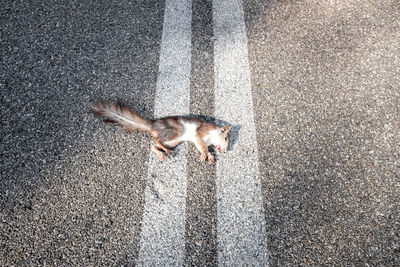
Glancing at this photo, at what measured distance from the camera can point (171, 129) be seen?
90.8 inches

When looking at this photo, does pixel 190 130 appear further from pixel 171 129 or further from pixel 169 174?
pixel 169 174

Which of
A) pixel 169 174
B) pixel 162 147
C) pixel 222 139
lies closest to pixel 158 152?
pixel 162 147

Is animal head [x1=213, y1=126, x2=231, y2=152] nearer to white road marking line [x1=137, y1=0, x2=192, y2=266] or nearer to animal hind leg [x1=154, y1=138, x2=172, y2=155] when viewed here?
white road marking line [x1=137, y1=0, x2=192, y2=266]

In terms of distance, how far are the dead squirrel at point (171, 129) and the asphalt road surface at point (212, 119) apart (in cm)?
10

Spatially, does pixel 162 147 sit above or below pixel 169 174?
above

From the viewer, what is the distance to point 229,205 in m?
2.15

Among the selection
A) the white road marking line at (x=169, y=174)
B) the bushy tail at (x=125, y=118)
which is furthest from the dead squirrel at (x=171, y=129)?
the white road marking line at (x=169, y=174)

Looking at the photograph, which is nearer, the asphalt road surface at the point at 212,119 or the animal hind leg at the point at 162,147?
the asphalt road surface at the point at 212,119

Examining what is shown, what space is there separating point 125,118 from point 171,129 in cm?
42

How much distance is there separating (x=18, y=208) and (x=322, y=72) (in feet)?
10.1

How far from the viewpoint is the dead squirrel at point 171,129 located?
229cm

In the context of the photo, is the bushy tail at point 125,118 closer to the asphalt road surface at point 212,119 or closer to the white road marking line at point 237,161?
the asphalt road surface at point 212,119

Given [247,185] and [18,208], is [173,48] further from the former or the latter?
[18,208]

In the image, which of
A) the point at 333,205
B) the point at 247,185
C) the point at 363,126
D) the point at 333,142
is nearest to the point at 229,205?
the point at 247,185
